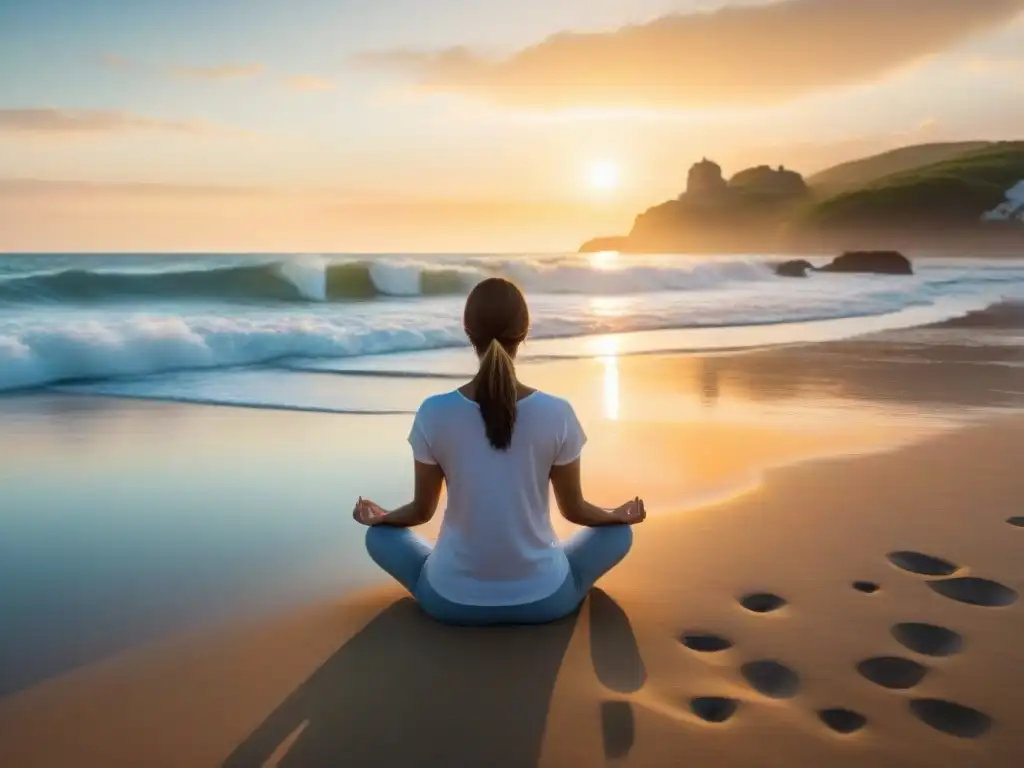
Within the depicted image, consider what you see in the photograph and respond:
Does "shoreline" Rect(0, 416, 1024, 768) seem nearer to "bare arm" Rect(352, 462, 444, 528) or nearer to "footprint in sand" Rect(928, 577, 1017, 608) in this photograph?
"footprint in sand" Rect(928, 577, 1017, 608)

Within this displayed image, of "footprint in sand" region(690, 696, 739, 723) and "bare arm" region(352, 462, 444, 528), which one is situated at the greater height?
"bare arm" region(352, 462, 444, 528)

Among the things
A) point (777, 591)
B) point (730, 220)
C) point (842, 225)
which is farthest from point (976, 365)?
point (730, 220)

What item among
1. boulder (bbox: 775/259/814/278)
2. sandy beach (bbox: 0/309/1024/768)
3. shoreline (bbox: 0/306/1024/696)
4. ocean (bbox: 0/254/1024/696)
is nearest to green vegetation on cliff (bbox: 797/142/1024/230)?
boulder (bbox: 775/259/814/278)

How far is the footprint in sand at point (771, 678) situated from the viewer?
2.76 metres

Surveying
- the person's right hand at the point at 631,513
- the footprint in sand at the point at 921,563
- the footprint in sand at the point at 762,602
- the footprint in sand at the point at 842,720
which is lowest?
the footprint in sand at the point at 842,720

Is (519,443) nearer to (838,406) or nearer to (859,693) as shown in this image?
(859,693)

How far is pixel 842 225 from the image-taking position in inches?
3327

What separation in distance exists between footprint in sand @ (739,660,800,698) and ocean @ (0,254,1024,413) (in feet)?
16.5

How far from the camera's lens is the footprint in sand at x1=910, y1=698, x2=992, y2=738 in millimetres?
2525

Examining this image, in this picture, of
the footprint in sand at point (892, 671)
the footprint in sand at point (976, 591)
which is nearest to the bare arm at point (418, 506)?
the footprint in sand at point (892, 671)

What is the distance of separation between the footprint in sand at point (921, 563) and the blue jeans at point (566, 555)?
129 centimetres

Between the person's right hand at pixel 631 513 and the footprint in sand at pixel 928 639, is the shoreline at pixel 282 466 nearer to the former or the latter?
the person's right hand at pixel 631 513

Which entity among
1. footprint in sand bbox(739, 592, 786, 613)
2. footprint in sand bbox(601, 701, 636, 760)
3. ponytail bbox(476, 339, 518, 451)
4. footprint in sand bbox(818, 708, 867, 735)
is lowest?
footprint in sand bbox(601, 701, 636, 760)

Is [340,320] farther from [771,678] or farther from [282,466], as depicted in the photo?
[771,678]
